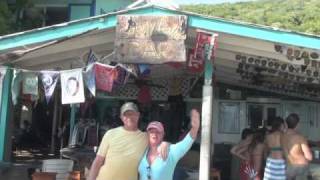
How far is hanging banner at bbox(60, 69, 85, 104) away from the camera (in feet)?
25.8

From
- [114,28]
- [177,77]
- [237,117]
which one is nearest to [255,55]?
[114,28]

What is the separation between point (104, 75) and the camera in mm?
7766

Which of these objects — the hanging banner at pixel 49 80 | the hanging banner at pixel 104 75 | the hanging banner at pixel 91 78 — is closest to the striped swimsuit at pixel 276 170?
the hanging banner at pixel 104 75

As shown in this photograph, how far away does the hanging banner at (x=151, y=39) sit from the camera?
24.0 ft

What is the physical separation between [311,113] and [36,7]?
29.8 ft

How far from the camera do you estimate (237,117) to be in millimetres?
15375

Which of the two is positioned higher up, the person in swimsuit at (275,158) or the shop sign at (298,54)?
the shop sign at (298,54)

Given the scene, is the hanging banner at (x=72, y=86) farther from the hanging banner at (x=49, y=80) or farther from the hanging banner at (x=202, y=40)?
the hanging banner at (x=202, y=40)

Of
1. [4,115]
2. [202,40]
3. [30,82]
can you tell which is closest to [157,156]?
[202,40]

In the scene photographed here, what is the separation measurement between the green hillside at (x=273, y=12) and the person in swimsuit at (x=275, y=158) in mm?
28810

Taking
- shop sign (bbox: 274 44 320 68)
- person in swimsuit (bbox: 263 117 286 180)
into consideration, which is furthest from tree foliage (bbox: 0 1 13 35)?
person in swimsuit (bbox: 263 117 286 180)

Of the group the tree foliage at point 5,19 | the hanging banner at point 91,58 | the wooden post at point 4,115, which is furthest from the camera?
the tree foliage at point 5,19

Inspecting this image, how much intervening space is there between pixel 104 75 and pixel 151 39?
2.93ft

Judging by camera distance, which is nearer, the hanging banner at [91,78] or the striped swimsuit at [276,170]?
the hanging banner at [91,78]
